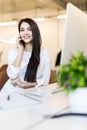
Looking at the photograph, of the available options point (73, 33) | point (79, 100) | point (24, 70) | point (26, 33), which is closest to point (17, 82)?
point (24, 70)

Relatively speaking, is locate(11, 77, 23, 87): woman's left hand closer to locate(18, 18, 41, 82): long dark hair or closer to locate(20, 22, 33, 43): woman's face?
locate(18, 18, 41, 82): long dark hair

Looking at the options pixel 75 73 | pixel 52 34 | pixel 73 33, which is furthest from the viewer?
pixel 52 34

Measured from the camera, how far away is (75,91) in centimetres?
103

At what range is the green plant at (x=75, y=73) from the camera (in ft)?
3.23

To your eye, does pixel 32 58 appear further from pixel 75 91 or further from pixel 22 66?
pixel 75 91

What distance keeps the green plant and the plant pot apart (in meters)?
0.02

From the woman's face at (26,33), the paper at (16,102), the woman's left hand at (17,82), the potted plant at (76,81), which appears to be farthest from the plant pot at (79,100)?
the woman's face at (26,33)

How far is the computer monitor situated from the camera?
1.30m

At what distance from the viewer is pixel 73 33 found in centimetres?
134

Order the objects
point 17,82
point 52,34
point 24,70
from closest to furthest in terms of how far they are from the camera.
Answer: point 17,82 → point 24,70 → point 52,34

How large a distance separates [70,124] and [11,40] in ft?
27.0

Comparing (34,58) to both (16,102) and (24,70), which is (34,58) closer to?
(24,70)

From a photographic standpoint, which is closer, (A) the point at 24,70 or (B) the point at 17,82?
(B) the point at 17,82

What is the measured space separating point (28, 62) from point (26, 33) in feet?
0.97
